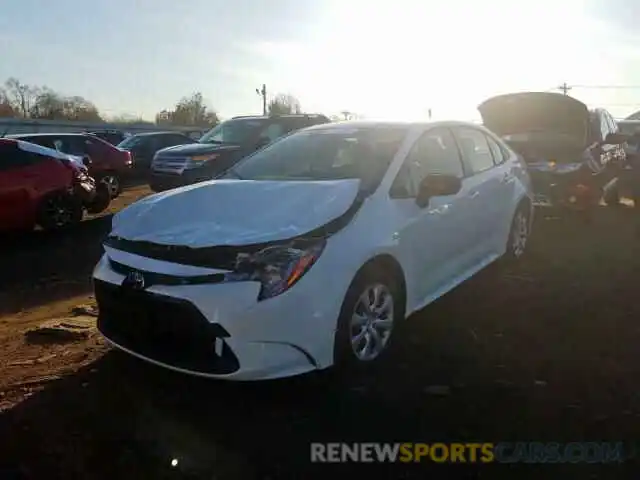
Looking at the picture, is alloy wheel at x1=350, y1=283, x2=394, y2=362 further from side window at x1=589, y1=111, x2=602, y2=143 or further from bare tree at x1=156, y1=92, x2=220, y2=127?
bare tree at x1=156, y1=92, x2=220, y2=127

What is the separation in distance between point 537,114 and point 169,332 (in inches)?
321

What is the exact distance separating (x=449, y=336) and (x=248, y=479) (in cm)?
214

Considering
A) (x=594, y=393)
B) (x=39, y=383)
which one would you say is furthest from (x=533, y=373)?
(x=39, y=383)

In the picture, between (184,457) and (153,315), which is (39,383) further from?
(184,457)

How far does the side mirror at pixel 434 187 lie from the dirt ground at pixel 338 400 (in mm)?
1030

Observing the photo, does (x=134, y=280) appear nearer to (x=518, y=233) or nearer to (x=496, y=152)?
(x=496, y=152)

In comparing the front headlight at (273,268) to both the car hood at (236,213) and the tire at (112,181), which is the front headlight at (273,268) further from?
the tire at (112,181)

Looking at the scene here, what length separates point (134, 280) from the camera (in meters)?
3.34

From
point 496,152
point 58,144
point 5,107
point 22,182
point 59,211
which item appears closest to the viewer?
point 496,152

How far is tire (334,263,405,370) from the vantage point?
3457 mm

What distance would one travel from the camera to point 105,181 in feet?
41.1

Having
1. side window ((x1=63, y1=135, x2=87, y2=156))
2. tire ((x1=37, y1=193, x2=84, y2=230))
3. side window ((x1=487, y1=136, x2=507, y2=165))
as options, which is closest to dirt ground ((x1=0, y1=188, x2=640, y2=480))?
side window ((x1=487, y1=136, x2=507, y2=165))

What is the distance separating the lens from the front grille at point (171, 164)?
36.4ft

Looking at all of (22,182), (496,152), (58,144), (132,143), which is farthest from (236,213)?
(132,143)
